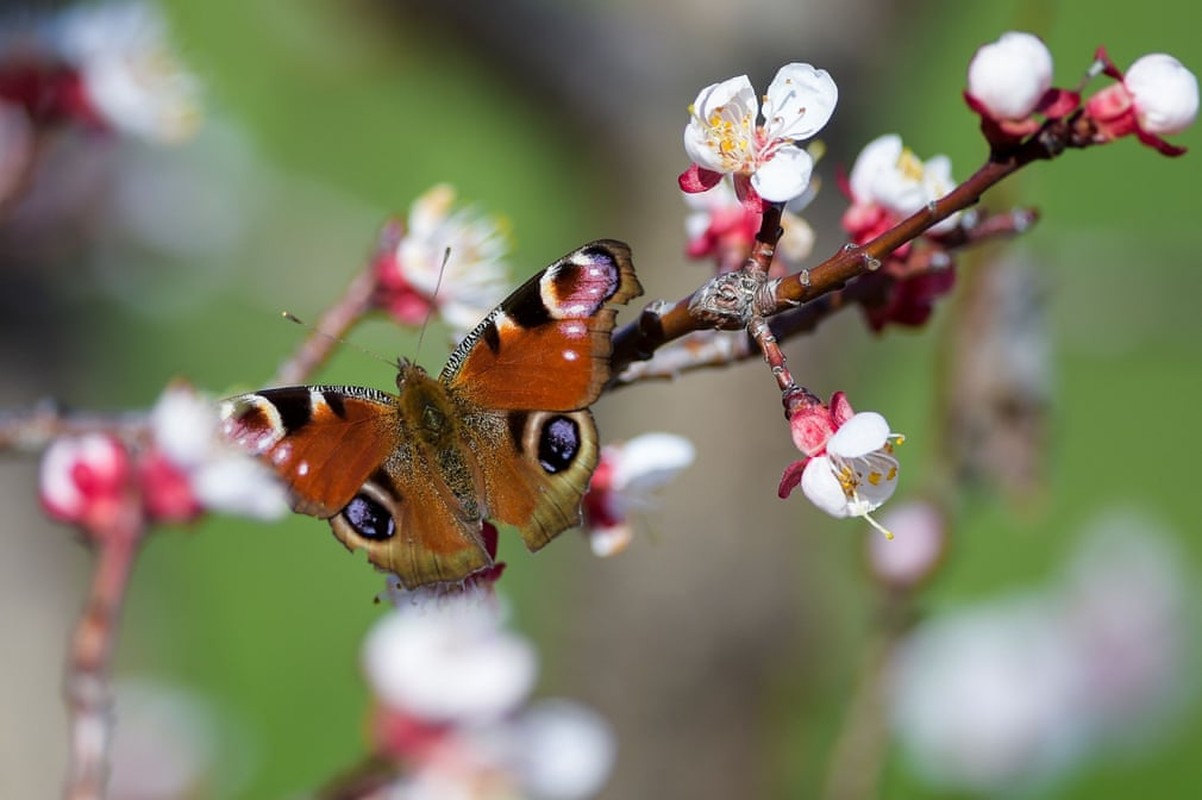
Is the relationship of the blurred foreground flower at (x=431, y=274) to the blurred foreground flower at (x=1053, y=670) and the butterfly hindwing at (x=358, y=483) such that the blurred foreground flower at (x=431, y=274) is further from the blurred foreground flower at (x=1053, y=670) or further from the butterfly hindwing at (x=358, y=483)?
the blurred foreground flower at (x=1053, y=670)

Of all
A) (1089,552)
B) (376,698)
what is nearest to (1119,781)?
(1089,552)

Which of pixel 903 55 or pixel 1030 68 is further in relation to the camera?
pixel 903 55

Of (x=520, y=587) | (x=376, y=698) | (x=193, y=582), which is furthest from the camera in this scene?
(x=193, y=582)

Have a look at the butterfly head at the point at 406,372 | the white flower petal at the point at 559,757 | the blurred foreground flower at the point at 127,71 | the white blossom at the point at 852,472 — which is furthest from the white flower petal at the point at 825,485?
the blurred foreground flower at the point at 127,71

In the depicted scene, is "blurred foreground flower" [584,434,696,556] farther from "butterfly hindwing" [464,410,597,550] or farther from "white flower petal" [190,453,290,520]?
"white flower petal" [190,453,290,520]

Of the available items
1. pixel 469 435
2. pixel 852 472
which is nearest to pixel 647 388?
pixel 469 435

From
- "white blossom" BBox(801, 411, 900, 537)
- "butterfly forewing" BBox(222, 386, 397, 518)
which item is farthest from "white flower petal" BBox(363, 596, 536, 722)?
"white blossom" BBox(801, 411, 900, 537)

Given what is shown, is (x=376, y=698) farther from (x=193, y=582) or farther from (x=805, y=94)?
(x=193, y=582)
